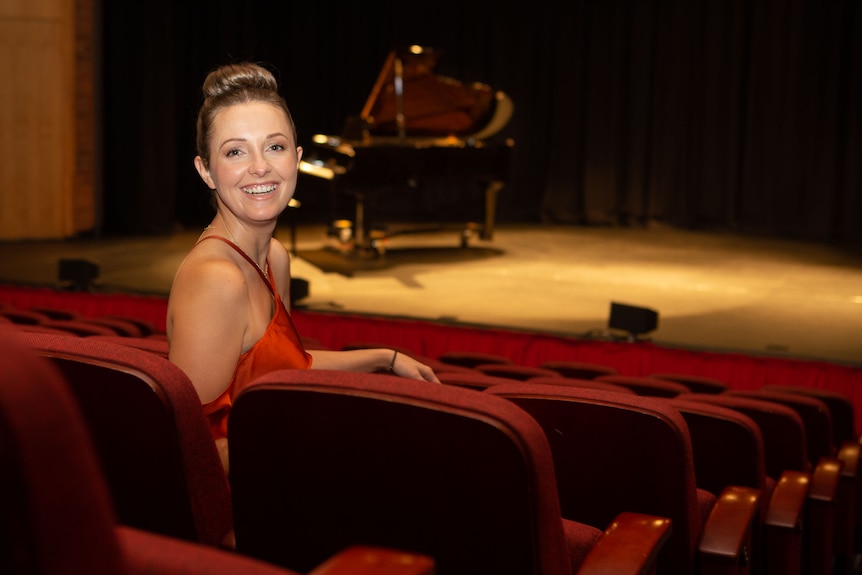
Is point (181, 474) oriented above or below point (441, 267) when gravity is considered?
above

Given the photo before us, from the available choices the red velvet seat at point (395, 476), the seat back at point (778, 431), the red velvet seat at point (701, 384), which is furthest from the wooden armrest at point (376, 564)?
the red velvet seat at point (701, 384)

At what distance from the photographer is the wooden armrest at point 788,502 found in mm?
1989

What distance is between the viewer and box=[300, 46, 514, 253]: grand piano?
8445 mm

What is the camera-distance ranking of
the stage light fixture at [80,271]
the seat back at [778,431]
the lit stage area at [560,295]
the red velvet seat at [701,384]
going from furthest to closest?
the stage light fixture at [80,271] → the lit stage area at [560,295] → the red velvet seat at [701,384] → the seat back at [778,431]

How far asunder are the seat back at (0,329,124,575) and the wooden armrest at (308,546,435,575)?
260 millimetres

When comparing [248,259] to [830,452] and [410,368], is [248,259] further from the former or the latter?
[830,452]

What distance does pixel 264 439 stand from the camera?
1180 millimetres

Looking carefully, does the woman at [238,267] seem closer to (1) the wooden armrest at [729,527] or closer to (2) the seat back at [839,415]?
(1) the wooden armrest at [729,527]

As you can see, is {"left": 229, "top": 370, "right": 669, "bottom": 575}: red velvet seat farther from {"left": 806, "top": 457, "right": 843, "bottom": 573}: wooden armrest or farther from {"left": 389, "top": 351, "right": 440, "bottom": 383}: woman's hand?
{"left": 806, "top": 457, "right": 843, "bottom": 573}: wooden armrest

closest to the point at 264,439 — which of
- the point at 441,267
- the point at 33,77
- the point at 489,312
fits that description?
the point at 489,312

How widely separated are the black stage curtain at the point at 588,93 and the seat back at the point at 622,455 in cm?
905

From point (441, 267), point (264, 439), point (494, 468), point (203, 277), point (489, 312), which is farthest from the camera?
point (441, 267)

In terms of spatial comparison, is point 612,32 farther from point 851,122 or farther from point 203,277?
point 203,277

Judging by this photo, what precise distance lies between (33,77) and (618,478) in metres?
8.93
